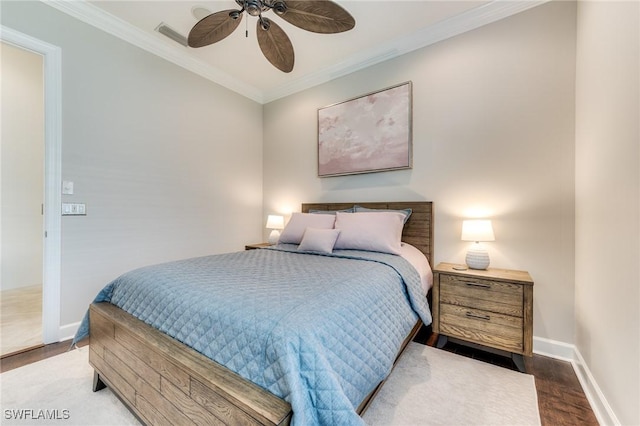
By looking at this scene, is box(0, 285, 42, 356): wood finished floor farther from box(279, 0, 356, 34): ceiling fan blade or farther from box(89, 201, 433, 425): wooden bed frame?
box(279, 0, 356, 34): ceiling fan blade

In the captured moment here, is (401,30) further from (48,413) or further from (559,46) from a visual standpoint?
(48,413)

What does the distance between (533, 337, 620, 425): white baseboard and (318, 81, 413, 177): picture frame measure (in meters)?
1.91

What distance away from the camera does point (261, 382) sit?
90 centimetres

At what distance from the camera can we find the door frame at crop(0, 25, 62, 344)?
2.11 m

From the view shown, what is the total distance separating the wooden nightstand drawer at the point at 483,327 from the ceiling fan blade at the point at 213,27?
2679 mm

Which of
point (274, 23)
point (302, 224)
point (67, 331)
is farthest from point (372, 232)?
point (67, 331)

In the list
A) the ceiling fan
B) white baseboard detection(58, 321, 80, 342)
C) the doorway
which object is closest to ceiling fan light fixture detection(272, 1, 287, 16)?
the ceiling fan

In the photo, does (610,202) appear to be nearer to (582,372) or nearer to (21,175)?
(582,372)

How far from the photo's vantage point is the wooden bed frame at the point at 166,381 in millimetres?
842

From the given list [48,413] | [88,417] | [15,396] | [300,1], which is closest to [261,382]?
[88,417]

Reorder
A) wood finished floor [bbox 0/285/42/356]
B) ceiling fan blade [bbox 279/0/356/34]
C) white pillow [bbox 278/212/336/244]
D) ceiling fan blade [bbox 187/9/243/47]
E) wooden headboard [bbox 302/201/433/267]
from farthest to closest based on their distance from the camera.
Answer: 1. white pillow [bbox 278/212/336/244]
2. wooden headboard [bbox 302/201/433/267]
3. wood finished floor [bbox 0/285/42/356]
4. ceiling fan blade [bbox 187/9/243/47]
5. ceiling fan blade [bbox 279/0/356/34]

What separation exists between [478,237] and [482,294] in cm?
45

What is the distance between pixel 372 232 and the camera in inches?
89.7

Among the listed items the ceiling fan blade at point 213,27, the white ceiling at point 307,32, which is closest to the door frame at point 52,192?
the white ceiling at point 307,32
